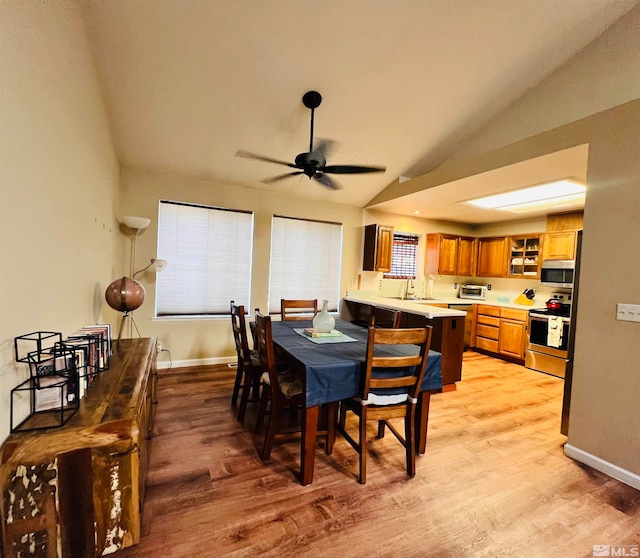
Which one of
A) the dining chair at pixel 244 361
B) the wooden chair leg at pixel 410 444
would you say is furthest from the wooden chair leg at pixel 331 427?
the dining chair at pixel 244 361

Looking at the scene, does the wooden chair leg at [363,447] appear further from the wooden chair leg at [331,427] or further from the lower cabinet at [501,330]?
the lower cabinet at [501,330]

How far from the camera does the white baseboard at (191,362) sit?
3893mm

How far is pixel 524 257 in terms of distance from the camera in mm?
5184

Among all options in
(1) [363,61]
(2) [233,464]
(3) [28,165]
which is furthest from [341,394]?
(1) [363,61]

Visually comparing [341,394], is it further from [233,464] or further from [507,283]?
[507,283]

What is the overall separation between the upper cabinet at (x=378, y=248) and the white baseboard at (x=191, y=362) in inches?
100

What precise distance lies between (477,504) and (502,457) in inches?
25.8

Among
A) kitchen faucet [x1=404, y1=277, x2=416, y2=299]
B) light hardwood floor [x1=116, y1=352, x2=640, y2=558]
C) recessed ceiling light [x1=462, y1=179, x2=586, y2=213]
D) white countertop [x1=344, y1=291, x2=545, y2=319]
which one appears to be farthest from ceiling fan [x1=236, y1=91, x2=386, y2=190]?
kitchen faucet [x1=404, y1=277, x2=416, y2=299]

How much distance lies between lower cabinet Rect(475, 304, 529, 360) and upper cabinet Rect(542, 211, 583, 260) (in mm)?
997

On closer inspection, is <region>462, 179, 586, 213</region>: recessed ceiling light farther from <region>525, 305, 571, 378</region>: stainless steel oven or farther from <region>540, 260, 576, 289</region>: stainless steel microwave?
<region>525, 305, 571, 378</region>: stainless steel oven

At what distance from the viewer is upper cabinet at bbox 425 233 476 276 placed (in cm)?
567

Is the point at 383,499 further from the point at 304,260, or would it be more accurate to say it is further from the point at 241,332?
the point at 304,260

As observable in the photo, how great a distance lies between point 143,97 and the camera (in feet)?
8.76

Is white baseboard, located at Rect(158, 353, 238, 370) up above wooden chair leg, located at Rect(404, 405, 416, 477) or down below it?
below
